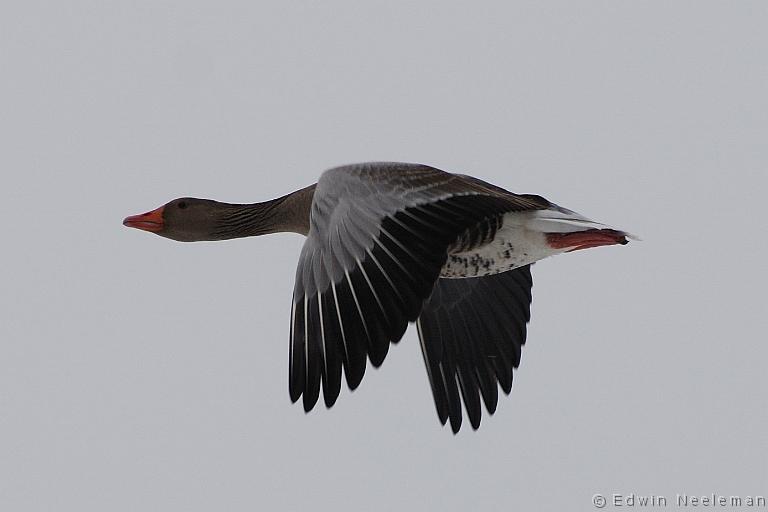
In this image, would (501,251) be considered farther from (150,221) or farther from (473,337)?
(150,221)

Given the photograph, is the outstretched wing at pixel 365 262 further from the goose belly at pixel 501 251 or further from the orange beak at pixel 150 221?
the orange beak at pixel 150 221

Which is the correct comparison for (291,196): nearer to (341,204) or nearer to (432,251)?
(341,204)

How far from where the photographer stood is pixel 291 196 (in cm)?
746

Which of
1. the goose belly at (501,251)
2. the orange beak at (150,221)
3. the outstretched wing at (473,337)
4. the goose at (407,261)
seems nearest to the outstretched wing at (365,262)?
the goose at (407,261)

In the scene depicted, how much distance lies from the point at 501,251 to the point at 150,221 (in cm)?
247

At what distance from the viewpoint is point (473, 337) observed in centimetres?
786

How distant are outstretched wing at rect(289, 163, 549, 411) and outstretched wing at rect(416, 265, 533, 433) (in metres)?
1.69

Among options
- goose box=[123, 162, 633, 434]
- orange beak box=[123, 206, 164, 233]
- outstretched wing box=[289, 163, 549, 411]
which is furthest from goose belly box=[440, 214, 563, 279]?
orange beak box=[123, 206, 164, 233]

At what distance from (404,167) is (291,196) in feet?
4.45

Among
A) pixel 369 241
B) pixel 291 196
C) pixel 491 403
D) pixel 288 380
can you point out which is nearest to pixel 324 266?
pixel 369 241

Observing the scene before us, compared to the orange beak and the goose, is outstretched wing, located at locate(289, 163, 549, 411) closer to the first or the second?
the goose

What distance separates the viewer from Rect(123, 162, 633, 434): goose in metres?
5.65

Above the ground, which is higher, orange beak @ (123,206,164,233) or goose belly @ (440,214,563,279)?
orange beak @ (123,206,164,233)

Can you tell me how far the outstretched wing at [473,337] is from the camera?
300 inches
